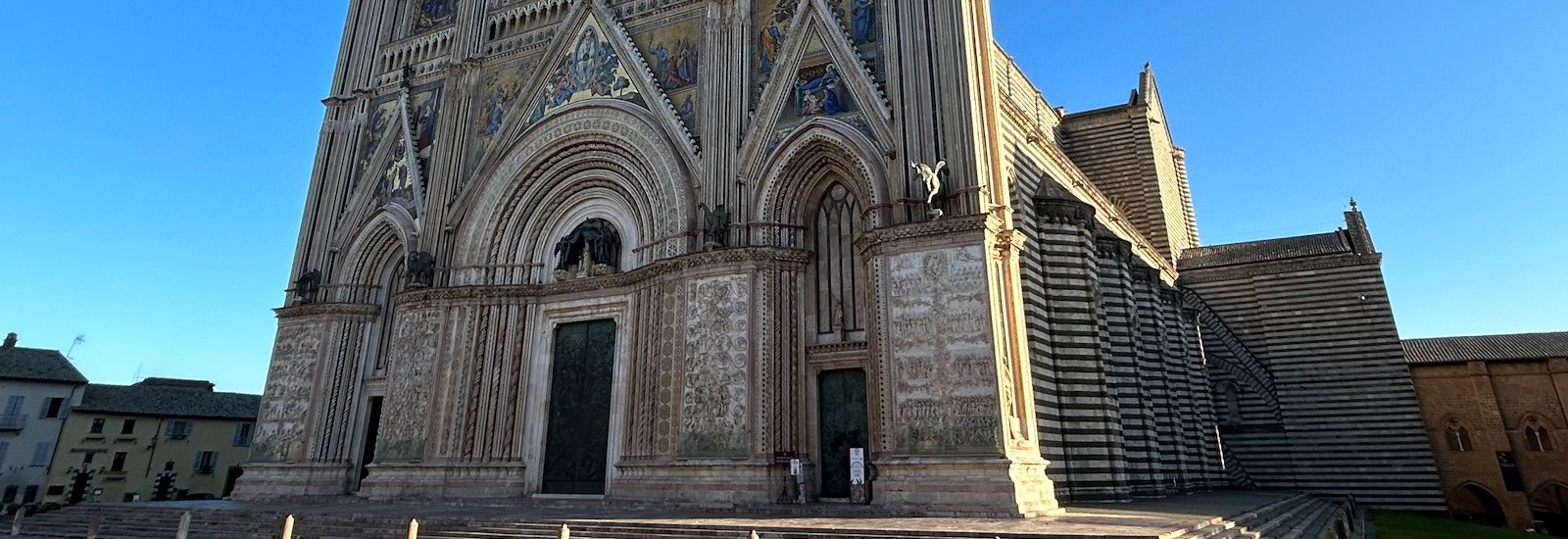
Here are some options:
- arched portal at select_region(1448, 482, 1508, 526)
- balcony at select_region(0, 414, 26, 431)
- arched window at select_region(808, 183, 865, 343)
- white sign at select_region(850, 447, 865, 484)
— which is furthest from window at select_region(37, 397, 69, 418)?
arched portal at select_region(1448, 482, 1508, 526)

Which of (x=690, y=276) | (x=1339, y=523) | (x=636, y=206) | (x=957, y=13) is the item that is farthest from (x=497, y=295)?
(x=1339, y=523)

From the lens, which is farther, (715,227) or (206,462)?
(206,462)

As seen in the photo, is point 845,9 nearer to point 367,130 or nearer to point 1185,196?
point 367,130

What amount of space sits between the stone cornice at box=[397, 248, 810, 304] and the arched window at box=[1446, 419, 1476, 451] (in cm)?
2613

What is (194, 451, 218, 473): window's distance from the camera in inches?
1393

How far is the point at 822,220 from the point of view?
1639 centimetres

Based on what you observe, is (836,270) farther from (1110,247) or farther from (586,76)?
(586,76)

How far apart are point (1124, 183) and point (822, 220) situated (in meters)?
16.3

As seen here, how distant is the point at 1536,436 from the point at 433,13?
37893 millimetres

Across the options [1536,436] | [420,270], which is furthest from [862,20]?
[1536,436]

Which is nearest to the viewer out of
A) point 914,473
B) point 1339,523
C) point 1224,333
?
point 914,473

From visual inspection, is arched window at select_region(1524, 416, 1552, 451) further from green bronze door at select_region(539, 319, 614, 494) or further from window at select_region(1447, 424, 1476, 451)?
green bronze door at select_region(539, 319, 614, 494)

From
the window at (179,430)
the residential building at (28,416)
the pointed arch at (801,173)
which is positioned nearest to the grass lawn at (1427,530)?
the pointed arch at (801,173)

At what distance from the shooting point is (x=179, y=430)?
34688mm
